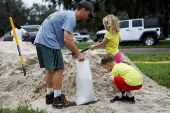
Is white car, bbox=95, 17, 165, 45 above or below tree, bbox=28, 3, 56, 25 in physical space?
below

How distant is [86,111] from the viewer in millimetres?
2605

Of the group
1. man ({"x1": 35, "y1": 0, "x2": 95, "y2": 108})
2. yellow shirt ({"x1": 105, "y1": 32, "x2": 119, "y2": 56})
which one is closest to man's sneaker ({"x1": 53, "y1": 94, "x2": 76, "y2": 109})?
man ({"x1": 35, "y1": 0, "x2": 95, "y2": 108})

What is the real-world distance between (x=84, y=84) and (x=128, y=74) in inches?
29.3

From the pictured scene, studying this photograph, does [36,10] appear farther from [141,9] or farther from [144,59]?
[144,59]

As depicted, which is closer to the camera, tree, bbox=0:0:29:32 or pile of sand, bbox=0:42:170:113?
pile of sand, bbox=0:42:170:113

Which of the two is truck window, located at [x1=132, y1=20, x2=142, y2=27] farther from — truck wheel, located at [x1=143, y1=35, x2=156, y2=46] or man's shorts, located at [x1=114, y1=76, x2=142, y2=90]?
man's shorts, located at [x1=114, y1=76, x2=142, y2=90]

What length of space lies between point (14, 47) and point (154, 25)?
971cm

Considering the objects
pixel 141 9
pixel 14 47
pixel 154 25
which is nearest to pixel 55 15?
pixel 14 47

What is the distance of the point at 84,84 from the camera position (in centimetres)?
302

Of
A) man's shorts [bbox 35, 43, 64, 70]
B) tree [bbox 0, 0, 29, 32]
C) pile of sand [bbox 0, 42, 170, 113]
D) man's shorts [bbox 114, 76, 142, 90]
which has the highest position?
tree [bbox 0, 0, 29, 32]

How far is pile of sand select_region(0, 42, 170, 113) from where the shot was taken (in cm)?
273

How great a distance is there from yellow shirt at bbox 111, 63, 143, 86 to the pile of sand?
0.37m

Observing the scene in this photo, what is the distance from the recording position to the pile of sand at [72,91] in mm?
2728

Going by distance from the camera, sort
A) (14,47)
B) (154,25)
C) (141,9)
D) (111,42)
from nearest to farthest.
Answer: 1. (111,42)
2. (14,47)
3. (154,25)
4. (141,9)
